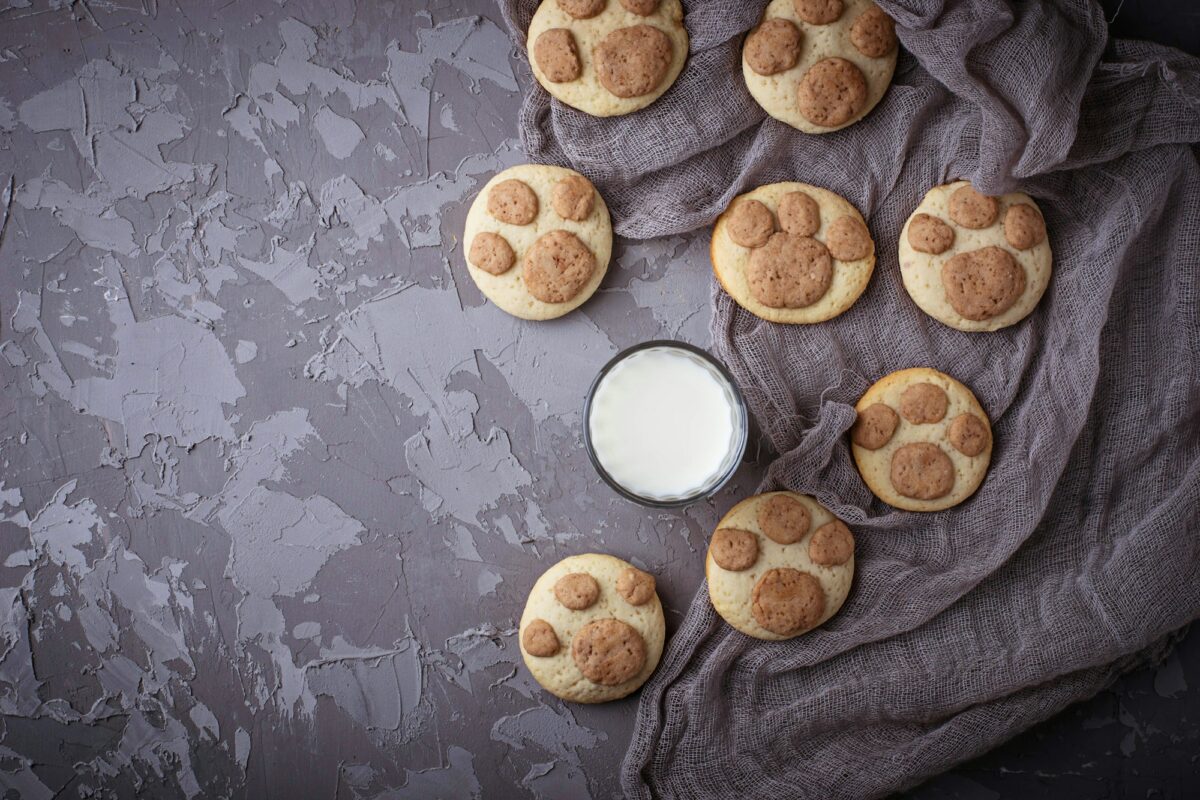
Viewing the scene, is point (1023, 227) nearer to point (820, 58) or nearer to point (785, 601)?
point (820, 58)

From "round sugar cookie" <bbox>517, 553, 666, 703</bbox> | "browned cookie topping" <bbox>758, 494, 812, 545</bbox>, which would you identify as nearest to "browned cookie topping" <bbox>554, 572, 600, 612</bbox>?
"round sugar cookie" <bbox>517, 553, 666, 703</bbox>

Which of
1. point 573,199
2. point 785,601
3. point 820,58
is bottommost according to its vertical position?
point 785,601

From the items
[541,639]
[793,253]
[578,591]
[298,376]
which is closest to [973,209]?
[793,253]

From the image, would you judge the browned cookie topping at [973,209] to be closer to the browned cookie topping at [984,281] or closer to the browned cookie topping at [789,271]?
the browned cookie topping at [984,281]

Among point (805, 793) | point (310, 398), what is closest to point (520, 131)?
point (310, 398)

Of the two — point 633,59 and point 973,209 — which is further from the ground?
point 633,59

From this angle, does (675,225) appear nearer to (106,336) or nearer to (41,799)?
(106,336)
